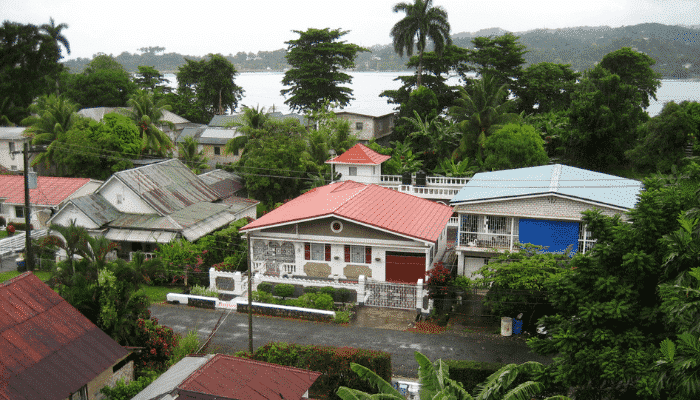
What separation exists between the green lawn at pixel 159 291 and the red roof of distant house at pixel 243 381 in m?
15.4

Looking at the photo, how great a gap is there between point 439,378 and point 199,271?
2020cm

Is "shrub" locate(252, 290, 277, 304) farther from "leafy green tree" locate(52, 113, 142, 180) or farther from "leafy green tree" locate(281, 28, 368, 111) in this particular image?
"leafy green tree" locate(281, 28, 368, 111)

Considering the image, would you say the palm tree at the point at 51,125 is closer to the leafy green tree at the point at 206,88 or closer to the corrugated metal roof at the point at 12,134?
the corrugated metal roof at the point at 12,134

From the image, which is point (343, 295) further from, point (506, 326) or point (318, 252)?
point (506, 326)

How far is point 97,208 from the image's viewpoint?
118 feet

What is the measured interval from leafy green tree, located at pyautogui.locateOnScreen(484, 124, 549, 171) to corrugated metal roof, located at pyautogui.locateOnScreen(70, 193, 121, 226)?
26.2 meters

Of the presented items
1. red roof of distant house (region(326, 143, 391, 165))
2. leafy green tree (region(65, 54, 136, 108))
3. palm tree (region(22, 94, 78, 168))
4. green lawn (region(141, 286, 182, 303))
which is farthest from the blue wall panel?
leafy green tree (region(65, 54, 136, 108))

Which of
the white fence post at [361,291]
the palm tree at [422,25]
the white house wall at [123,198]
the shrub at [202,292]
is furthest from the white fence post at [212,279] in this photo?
the palm tree at [422,25]

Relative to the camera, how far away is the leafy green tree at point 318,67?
2613 inches

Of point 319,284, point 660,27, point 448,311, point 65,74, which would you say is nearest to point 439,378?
point 448,311

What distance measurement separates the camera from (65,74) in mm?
80500

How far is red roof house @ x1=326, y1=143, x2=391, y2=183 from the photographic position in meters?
41.1

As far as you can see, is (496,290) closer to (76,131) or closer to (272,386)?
(272,386)

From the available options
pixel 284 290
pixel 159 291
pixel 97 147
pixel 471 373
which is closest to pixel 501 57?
pixel 97 147
